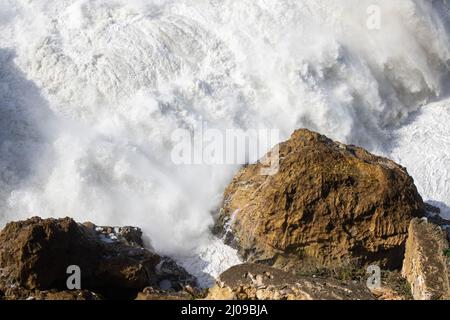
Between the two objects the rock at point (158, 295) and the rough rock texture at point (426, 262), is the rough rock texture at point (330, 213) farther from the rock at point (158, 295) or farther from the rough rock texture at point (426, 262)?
the rock at point (158, 295)

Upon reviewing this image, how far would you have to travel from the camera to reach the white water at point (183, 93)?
12898 mm

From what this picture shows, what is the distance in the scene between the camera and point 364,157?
42.1 ft

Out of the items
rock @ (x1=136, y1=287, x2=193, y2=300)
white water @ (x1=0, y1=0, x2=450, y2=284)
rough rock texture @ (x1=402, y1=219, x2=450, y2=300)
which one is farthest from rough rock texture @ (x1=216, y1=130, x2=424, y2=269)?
rock @ (x1=136, y1=287, x2=193, y2=300)

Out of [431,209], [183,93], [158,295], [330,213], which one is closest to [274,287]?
[158,295]

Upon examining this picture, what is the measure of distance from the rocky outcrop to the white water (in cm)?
175

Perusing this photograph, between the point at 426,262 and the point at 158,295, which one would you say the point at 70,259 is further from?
the point at 426,262

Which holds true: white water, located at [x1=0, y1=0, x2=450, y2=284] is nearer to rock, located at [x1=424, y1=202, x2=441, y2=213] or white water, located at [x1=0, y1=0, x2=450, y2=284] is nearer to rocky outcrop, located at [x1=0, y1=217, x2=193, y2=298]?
rock, located at [x1=424, y1=202, x2=441, y2=213]

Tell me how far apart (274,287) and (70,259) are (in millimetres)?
3205

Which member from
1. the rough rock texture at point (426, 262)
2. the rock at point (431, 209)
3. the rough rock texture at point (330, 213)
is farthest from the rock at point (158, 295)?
the rock at point (431, 209)

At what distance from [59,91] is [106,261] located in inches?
209

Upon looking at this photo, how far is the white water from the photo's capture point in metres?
12.9

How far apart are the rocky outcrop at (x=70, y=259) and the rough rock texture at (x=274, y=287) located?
170cm

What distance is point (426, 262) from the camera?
1030cm
